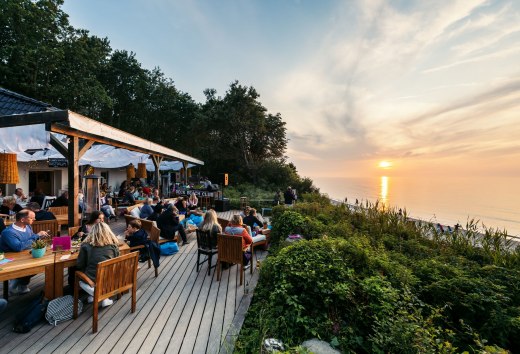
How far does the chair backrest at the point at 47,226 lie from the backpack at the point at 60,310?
8.49ft

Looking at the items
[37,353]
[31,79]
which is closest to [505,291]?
[37,353]

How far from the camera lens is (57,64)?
19.0 meters

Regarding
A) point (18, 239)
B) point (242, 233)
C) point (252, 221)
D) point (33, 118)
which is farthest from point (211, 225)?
point (33, 118)

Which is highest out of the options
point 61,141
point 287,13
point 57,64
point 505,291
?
point 57,64

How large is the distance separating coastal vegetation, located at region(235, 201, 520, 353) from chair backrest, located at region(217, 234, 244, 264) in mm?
581

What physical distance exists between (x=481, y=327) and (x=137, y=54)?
37681 millimetres

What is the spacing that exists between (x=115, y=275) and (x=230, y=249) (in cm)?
181

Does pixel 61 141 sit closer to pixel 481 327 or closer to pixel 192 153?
pixel 481 327

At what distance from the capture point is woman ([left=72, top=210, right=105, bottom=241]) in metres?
4.02

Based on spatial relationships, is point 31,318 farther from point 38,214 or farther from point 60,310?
point 38,214

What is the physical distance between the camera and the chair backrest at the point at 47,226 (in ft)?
16.0

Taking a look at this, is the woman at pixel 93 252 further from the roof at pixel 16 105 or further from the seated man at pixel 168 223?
the roof at pixel 16 105

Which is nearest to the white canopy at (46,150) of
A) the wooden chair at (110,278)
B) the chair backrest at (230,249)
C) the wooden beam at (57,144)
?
the wooden beam at (57,144)

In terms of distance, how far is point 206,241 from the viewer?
4.73 meters
